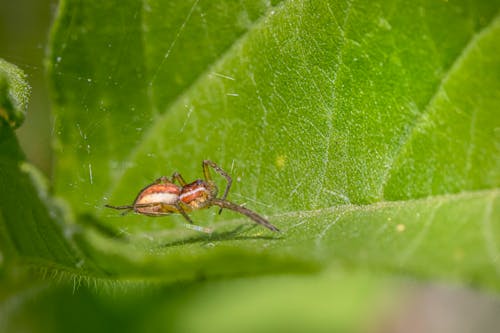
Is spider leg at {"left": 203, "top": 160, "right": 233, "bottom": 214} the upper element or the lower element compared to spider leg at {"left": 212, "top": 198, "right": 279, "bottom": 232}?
upper

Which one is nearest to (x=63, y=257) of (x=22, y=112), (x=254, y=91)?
(x=22, y=112)

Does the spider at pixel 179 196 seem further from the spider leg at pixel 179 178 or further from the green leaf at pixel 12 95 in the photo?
the green leaf at pixel 12 95

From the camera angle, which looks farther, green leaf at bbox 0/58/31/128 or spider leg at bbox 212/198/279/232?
spider leg at bbox 212/198/279/232

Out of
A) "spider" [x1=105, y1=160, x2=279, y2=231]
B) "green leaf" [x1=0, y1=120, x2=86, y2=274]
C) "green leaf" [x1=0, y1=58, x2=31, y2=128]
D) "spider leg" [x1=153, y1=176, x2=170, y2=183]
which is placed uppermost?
"green leaf" [x1=0, y1=58, x2=31, y2=128]

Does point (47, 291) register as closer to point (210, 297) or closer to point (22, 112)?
point (22, 112)

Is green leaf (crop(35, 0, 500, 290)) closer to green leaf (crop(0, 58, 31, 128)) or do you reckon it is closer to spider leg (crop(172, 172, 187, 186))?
spider leg (crop(172, 172, 187, 186))

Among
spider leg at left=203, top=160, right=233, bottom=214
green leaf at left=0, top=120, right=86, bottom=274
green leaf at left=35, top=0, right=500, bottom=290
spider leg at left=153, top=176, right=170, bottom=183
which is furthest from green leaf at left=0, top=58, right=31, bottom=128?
spider leg at left=203, top=160, right=233, bottom=214

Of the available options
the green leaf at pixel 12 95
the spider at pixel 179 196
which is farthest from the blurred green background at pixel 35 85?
the green leaf at pixel 12 95
